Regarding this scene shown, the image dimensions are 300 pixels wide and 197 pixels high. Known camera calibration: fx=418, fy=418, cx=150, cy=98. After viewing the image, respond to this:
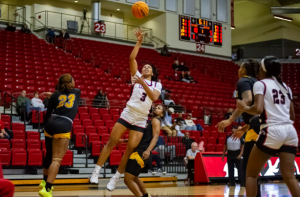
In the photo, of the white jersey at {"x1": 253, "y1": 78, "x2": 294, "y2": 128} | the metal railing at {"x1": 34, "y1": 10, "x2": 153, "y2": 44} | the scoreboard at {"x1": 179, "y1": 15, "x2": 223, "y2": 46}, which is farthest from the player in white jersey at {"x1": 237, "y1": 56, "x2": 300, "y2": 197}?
the scoreboard at {"x1": 179, "y1": 15, "x2": 223, "y2": 46}

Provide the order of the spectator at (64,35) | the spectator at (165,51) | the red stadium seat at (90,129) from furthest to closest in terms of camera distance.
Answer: the spectator at (165,51) → the spectator at (64,35) → the red stadium seat at (90,129)

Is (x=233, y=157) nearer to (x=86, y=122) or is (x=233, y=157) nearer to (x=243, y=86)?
(x=86, y=122)

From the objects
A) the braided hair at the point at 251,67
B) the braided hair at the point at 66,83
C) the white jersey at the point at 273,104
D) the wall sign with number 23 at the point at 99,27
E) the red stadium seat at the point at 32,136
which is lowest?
the red stadium seat at the point at 32,136

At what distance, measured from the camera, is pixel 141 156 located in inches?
230

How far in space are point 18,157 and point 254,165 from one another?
7.69 metres

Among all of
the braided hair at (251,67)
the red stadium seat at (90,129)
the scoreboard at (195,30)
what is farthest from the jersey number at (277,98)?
the scoreboard at (195,30)

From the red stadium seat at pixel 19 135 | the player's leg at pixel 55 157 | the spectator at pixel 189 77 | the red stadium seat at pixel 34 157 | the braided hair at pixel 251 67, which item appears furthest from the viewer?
the spectator at pixel 189 77

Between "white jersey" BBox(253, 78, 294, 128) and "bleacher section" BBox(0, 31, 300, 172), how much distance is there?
25.7ft

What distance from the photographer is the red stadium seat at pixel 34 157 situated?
10.9 metres

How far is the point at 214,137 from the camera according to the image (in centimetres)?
1669

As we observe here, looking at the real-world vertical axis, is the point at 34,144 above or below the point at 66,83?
below

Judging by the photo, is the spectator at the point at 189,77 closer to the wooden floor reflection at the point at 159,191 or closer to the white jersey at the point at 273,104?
the wooden floor reflection at the point at 159,191

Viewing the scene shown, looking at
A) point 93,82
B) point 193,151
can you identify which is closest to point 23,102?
point 93,82

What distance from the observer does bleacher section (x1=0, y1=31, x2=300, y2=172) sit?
12.3 meters
